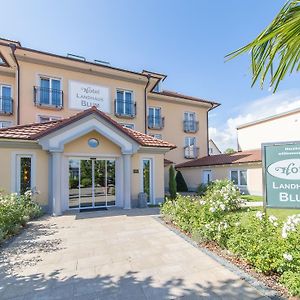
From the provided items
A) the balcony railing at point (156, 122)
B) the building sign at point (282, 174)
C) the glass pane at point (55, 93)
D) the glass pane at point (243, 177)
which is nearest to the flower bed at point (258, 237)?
the building sign at point (282, 174)

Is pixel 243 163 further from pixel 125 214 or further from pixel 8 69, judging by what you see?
pixel 8 69

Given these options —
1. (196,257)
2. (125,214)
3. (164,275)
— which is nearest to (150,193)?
(125,214)

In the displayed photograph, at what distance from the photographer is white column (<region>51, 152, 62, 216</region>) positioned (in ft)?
36.9

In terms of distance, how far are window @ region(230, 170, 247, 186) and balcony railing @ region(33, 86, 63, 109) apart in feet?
55.5

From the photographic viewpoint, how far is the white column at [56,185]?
1124 centimetres

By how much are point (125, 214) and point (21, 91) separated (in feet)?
41.7

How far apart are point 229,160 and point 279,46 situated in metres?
22.7

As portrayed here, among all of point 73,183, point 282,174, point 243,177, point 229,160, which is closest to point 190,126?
point 229,160

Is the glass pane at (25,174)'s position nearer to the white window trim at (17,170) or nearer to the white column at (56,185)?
the white window trim at (17,170)

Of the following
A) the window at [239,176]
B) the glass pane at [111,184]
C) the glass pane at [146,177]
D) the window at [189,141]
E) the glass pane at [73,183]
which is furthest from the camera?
the window at [189,141]

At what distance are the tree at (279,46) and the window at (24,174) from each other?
12150 millimetres

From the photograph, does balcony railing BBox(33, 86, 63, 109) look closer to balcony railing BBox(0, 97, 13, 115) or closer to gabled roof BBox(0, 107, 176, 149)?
balcony railing BBox(0, 97, 13, 115)

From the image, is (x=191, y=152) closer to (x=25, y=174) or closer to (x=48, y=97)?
(x=48, y=97)

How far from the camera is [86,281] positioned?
4574 millimetres
